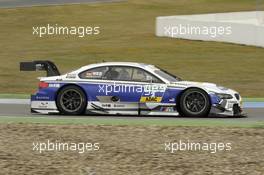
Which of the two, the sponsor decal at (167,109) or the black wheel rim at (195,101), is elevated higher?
the black wheel rim at (195,101)

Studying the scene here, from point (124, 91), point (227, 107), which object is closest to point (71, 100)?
point (124, 91)

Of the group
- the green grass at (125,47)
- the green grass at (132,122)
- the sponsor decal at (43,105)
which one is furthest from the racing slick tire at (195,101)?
the green grass at (125,47)

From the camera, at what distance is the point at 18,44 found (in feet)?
114

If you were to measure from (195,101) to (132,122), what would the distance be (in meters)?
2.00

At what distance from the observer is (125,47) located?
1316 inches

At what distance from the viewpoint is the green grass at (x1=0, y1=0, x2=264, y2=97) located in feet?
89.0

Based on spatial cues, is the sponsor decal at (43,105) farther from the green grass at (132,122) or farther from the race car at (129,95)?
the green grass at (132,122)

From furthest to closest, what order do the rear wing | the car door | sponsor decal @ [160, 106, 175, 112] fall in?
the rear wing → the car door → sponsor decal @ [160, 106, 175, 112]

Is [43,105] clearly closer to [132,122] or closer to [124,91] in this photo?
[124,91]

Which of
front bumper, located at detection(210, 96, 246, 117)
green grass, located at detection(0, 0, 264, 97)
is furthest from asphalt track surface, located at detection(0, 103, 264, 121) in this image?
green grass, located at detection(0, 0, 264, 97)

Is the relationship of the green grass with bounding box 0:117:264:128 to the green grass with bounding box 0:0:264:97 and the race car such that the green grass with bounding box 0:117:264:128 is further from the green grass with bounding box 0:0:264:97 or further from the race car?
the green grass with bounding box 0:0:264:97

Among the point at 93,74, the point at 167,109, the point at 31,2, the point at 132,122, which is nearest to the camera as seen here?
the point at 132,122

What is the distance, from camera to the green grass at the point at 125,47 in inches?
1068

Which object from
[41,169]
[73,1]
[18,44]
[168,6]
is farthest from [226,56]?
[41,169]
